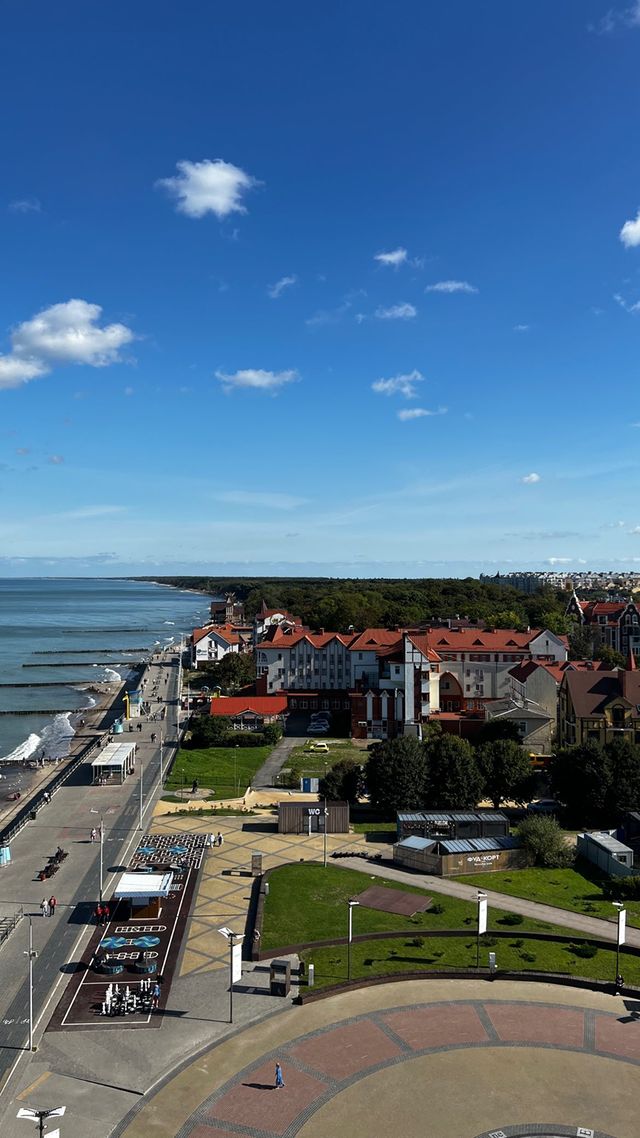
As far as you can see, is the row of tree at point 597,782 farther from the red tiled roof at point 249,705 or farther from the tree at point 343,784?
the red tiled roof at point 249,705

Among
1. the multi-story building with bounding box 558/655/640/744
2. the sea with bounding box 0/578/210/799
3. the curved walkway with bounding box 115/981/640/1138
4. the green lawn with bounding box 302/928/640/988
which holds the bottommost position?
the sea with bounding box 0/578/210/799

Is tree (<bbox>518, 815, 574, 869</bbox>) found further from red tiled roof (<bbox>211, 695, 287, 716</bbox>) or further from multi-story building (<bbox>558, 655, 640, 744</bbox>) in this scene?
red tiled roof (<bbox>211, 695, 287, 716</bbox>)

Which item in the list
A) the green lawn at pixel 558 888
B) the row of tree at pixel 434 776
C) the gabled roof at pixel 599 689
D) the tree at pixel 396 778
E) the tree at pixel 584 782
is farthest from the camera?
the gabled roof at pixel 599 689

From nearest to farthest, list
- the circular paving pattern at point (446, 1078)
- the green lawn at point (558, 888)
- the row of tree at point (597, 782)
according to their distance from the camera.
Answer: the circular paving pattern at point (446, 1078), the green lawn at point (558, 888), the row of tree at point (597, 782)

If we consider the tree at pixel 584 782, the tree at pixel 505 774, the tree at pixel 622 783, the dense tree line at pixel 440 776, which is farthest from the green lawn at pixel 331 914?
the tree at pixel 622 783

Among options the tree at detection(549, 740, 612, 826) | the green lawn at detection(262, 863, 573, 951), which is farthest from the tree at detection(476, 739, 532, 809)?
the green lawn at detection(262, 863, 573, 951)

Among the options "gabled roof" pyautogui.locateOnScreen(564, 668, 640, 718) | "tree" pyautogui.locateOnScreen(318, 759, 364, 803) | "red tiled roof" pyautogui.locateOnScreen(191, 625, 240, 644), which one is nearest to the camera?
"tree" pyautogui.locateOnScreen(318, 759, 364, 803)

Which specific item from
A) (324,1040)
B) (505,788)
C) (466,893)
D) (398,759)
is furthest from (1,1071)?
(505,788)
